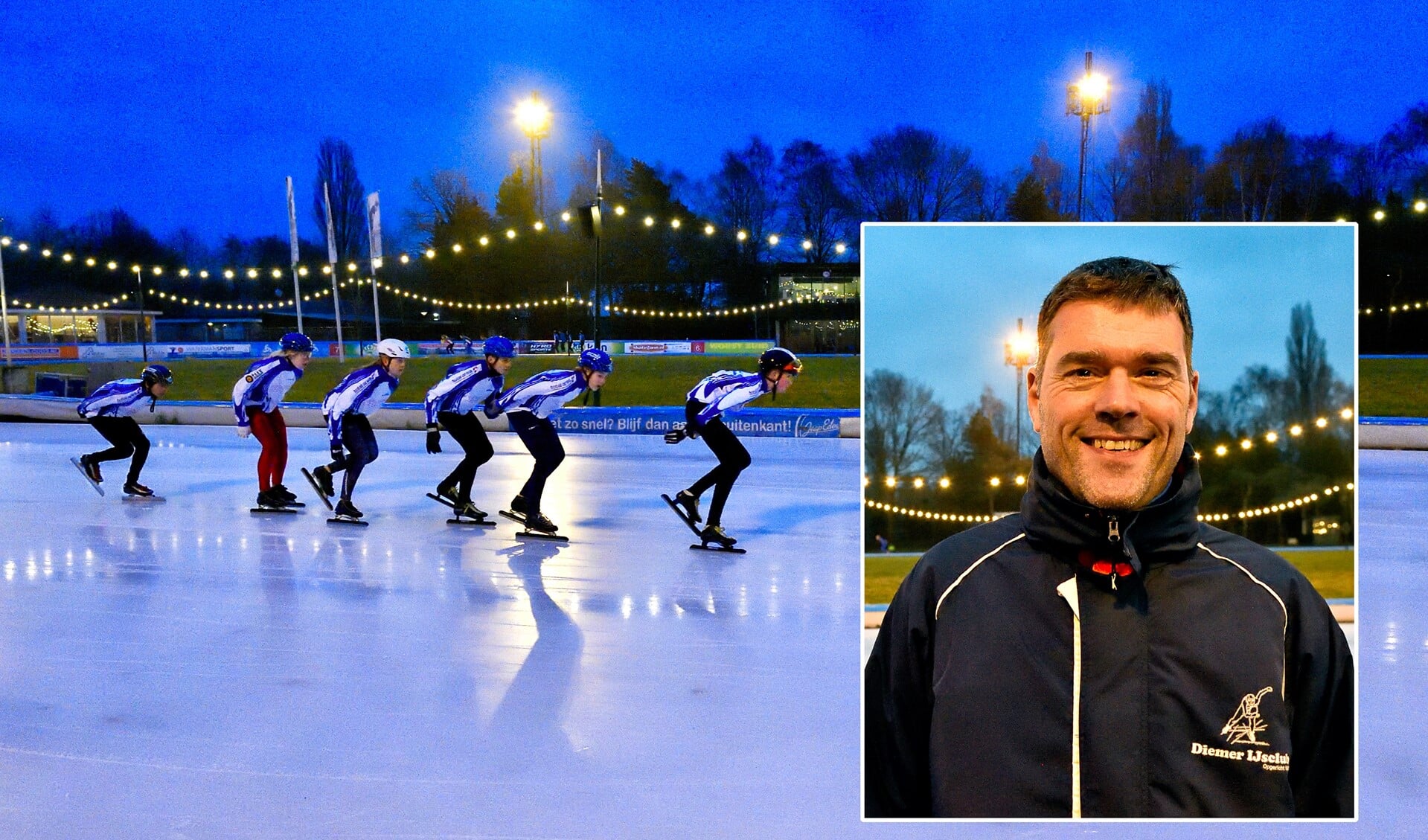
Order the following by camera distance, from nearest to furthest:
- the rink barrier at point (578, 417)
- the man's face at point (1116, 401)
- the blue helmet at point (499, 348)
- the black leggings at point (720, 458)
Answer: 1. the man's face at point (1116, 401)
2. the black leggings at point (720, 458)
3. the blue helmet at point (499, 348)
4. the rink barrier at point (578, 417)

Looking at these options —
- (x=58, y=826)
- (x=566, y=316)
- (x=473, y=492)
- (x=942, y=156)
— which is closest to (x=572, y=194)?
(x=566, y=316)

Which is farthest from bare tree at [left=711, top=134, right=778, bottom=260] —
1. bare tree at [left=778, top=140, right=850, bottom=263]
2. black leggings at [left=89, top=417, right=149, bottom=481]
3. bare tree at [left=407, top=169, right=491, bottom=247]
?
black leggings at [left=89, top=417, right=149, bottom=481]

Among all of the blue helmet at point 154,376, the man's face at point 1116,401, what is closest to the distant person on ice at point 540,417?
the blue helmet at point 154,376

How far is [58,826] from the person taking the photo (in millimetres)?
2752

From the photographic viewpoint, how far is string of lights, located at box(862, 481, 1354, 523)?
62.3 inches

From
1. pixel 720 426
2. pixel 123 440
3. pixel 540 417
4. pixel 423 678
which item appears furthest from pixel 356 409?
pixel 423 678

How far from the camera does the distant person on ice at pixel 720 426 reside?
6.76m

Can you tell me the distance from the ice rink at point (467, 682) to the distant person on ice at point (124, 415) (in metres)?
1.50

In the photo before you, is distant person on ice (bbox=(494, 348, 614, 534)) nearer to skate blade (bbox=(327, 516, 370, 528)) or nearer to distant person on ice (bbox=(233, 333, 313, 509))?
skate blade (bbox=(327, 516, 370, 528))

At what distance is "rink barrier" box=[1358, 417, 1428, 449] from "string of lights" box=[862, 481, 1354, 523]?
42.8 feet

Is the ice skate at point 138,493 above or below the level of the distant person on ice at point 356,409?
below

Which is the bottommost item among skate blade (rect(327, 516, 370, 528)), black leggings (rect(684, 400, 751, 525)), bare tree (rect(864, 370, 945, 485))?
skate blade (rect(327, 516, 370, 528))

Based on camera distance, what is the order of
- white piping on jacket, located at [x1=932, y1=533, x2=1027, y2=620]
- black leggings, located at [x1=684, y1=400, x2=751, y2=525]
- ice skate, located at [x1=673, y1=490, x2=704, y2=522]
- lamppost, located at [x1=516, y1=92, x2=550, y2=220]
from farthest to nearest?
lamppost, located at [x1=516, y1=92, x2=550, y2=220] < ice skate, located at [x1=673, y1=490, x2=704, y2=522] < black leggings, located at [x1=684, y1=400, x2=751, y2=525] < white piping on jacket, located at [x1=932, y1=533, x2=1027, y2=620]

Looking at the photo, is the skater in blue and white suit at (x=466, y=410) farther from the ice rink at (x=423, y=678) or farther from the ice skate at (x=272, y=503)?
the ice skate at (x=272, y=503)
